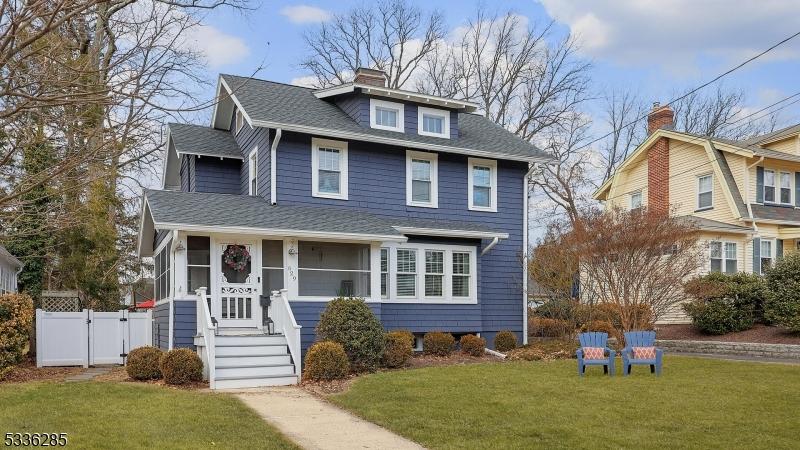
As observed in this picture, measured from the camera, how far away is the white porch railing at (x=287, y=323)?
13180 mm


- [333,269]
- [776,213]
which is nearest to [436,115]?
[333,269]

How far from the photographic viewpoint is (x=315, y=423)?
29.7 ft

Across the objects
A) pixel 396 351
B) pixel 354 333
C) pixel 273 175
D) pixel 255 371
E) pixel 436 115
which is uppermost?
pixel 436 115

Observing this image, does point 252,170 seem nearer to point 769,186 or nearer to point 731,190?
point 731,190

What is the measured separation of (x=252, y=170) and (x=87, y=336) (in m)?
5.74

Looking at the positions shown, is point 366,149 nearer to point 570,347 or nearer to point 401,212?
point 401,212

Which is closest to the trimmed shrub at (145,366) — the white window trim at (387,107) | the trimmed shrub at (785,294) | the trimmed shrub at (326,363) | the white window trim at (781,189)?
the trimmed shrub at (326,363)

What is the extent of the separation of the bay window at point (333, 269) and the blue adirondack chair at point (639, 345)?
19.5 feet

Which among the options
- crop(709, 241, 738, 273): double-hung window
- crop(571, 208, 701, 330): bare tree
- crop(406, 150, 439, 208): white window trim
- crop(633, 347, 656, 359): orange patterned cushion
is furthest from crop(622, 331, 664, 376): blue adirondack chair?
crop(709, 241, 738, 273): double-hung window

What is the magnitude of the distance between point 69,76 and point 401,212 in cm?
1195

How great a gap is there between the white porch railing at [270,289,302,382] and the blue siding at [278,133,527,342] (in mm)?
803

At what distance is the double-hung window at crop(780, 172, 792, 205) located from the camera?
25281 mm

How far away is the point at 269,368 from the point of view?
12945 mm

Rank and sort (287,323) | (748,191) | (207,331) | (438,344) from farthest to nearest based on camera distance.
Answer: (748,191) → (438,344) → (287,323) → (207,331)
